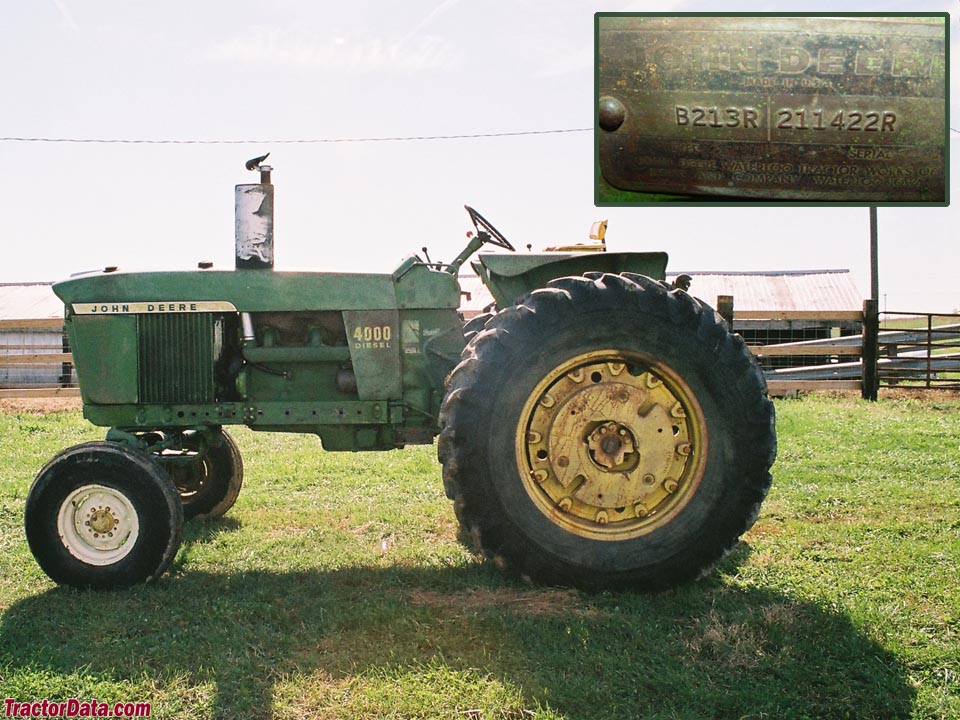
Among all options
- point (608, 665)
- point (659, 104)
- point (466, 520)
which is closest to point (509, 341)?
point (466, 520)

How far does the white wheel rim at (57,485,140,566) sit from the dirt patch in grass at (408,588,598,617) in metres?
1.51

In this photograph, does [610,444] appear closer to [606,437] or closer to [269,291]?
[606,437]

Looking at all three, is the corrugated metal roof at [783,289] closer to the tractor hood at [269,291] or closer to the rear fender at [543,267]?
the rear fender at [543,267]

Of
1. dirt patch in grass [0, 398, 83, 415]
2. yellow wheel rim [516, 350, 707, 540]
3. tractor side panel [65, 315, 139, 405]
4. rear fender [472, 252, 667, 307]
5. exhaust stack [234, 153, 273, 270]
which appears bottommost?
dirt patch in grass [0, 398, 83, 415]

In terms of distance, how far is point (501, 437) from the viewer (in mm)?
4195

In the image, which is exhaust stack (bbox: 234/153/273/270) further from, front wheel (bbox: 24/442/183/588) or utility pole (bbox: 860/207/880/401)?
utility pole (bbox: 860/207/880/401)

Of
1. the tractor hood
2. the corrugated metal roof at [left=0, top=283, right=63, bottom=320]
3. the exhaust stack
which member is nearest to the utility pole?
the tractor hood

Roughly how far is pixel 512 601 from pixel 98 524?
2155 millimetres

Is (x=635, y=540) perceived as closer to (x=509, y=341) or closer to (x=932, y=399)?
(x=509, y=341)

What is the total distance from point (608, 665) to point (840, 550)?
2232 millimetres

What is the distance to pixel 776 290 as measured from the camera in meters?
20.4

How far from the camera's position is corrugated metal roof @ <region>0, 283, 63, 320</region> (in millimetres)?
21016

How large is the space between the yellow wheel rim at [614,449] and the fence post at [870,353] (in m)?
8.83

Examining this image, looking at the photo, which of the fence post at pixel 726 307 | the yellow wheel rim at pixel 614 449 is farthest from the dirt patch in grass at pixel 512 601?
the fence post at pixel 726 307
